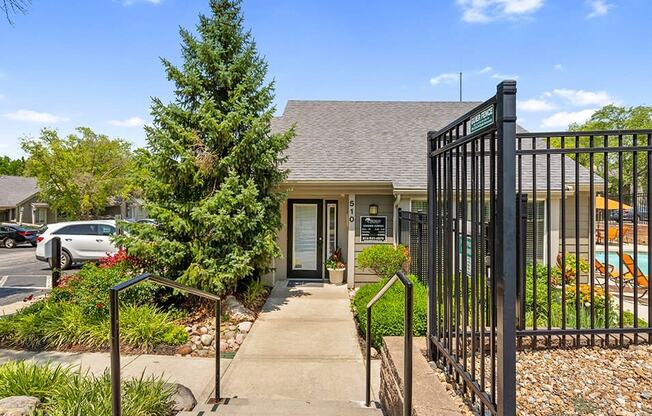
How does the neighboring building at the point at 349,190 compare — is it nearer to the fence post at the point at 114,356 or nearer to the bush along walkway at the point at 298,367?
the bush along walkway at the point at 298,367

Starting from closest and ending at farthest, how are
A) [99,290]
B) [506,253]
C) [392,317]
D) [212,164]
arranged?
1. [506,253]
2. [392,317]
3. [99,290]
4. [212,164]

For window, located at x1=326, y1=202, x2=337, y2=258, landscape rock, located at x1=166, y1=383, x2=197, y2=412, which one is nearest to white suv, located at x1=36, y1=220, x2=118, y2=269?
window, located at x1=326, y1=202, x2=337, y2=258

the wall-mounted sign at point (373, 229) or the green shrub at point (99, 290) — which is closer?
the green shrub at point (99, 290)

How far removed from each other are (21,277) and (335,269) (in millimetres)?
10277

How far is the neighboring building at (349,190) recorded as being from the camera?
8.95 meters

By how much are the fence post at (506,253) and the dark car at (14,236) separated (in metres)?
24.6

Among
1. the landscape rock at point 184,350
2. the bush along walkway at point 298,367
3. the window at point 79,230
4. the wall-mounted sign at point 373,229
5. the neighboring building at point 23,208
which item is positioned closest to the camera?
the bush along walkway at point 298,367

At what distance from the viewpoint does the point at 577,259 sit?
307cm

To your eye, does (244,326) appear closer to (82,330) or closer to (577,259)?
(82,330)

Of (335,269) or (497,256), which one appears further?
(335,269)

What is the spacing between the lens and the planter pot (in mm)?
9242

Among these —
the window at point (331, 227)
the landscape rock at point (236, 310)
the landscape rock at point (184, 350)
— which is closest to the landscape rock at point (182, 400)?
the landscape rock at point (184, 350)

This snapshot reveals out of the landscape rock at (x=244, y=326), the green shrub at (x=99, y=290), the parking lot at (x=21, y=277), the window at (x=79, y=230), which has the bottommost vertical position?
the parking lot at (x=21, y=277)

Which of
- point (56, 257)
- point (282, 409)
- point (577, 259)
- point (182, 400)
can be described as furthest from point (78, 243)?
point (577, 259)
